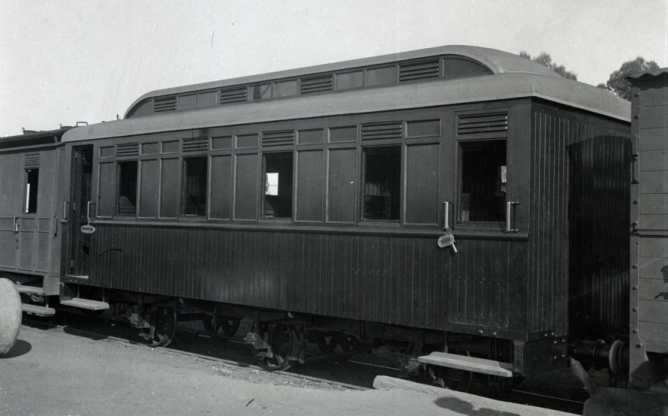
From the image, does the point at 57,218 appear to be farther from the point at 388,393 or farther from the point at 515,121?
the point at 515,121

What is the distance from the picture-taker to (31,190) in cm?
1397

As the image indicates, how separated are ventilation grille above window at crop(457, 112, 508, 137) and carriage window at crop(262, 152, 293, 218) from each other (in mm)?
2533

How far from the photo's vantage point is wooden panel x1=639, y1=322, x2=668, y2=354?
5.64 metres

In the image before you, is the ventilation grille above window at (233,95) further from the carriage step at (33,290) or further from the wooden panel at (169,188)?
the carriage step at (33,290)

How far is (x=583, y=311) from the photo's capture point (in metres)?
7.34

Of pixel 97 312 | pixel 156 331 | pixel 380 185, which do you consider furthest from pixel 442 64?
pixel 97 312

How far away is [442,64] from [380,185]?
161cm

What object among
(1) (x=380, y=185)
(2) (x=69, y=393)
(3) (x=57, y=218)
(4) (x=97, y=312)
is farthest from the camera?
(4) (x=97, y=312)

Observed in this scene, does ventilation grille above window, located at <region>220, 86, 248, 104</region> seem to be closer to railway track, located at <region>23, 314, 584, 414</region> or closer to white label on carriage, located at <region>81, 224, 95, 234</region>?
white label on carriage, located at <region>81, 224, 95, 234</region>

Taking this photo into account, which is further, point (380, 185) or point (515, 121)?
point (380, 185)

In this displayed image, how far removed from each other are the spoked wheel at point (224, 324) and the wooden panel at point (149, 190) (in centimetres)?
→ 194

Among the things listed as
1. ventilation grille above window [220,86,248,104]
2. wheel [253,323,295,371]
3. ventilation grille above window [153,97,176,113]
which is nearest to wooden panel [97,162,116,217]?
ventilation grille above window [153,97,176,113]

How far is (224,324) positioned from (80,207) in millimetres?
3643

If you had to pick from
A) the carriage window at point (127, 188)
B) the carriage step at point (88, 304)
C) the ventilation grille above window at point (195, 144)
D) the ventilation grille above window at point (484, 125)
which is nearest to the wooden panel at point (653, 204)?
the ventilation grille above window at point (484, 125)
